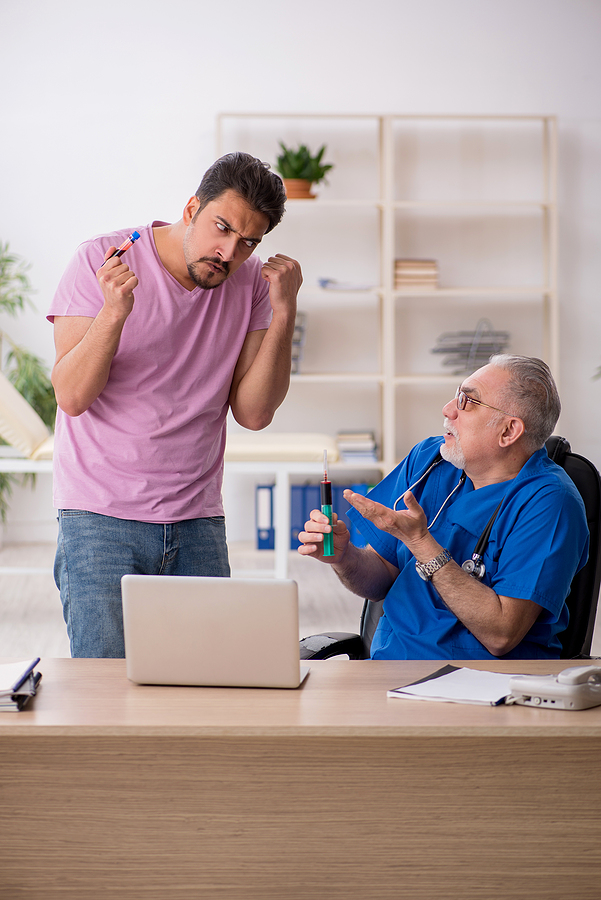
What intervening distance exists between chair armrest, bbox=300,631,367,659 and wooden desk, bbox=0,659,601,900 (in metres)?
0.54

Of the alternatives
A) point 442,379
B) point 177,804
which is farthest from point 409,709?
point 442,379

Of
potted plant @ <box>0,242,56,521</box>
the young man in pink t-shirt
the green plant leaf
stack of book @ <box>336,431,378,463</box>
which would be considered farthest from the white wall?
the young man in pink t-shirt

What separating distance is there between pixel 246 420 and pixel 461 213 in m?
3.55

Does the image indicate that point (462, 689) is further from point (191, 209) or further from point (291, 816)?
point (191, 209)

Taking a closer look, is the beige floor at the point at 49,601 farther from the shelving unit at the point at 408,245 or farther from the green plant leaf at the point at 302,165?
the green plant leaf at the point at 302,165

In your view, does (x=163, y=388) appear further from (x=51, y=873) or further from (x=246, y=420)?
(x=51, y=873)

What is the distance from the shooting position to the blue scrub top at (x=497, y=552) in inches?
56.0

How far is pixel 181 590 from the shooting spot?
1.09 m

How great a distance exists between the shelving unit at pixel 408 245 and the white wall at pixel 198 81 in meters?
0.16

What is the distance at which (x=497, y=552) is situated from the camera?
1.51 m

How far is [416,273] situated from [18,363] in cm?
222

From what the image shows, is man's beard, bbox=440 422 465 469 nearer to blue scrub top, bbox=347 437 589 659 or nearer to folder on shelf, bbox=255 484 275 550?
blue scrub top, bbox=347 437 589 659

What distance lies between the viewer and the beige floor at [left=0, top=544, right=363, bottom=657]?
3.23 meters

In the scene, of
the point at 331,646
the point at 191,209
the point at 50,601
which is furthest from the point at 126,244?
the point at 50,601
